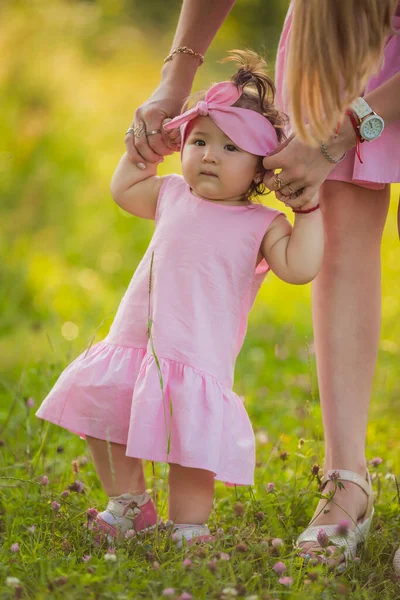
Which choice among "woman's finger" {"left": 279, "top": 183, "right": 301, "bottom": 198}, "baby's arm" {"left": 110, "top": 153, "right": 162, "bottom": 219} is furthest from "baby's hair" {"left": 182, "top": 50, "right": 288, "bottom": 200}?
"baby's arm" {"left": 110, "top": 153, "right": 162, "bottom": 219}

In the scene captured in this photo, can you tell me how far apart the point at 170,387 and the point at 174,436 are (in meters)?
0.11

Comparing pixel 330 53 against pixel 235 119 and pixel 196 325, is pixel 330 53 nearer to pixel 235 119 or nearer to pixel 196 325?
pixel 235 119

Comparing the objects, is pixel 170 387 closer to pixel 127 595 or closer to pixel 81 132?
pixel 127 595

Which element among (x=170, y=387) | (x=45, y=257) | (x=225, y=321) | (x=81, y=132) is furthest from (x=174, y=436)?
(x=81, y=132)

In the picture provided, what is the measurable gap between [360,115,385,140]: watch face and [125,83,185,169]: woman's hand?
0.48 metres

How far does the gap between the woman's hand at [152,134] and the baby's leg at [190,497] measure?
796 millimetres

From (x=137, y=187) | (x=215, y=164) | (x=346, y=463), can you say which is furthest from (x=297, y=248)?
(x=346, y=463)

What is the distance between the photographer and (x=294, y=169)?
1.94m

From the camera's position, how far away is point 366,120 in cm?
197

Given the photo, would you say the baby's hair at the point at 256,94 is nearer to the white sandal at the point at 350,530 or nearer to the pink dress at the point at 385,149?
the pink dress at the point at 385,149

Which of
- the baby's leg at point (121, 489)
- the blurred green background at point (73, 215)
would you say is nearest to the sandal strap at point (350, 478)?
the baby's leg at point (121, 489)

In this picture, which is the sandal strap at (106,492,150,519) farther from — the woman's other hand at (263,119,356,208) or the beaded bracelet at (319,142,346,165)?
the beaded bracelet at (319,142,346,165)

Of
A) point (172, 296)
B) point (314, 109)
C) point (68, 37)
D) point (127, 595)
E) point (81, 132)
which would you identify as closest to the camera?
point (127, 595)

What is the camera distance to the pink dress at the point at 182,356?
1935 mm
